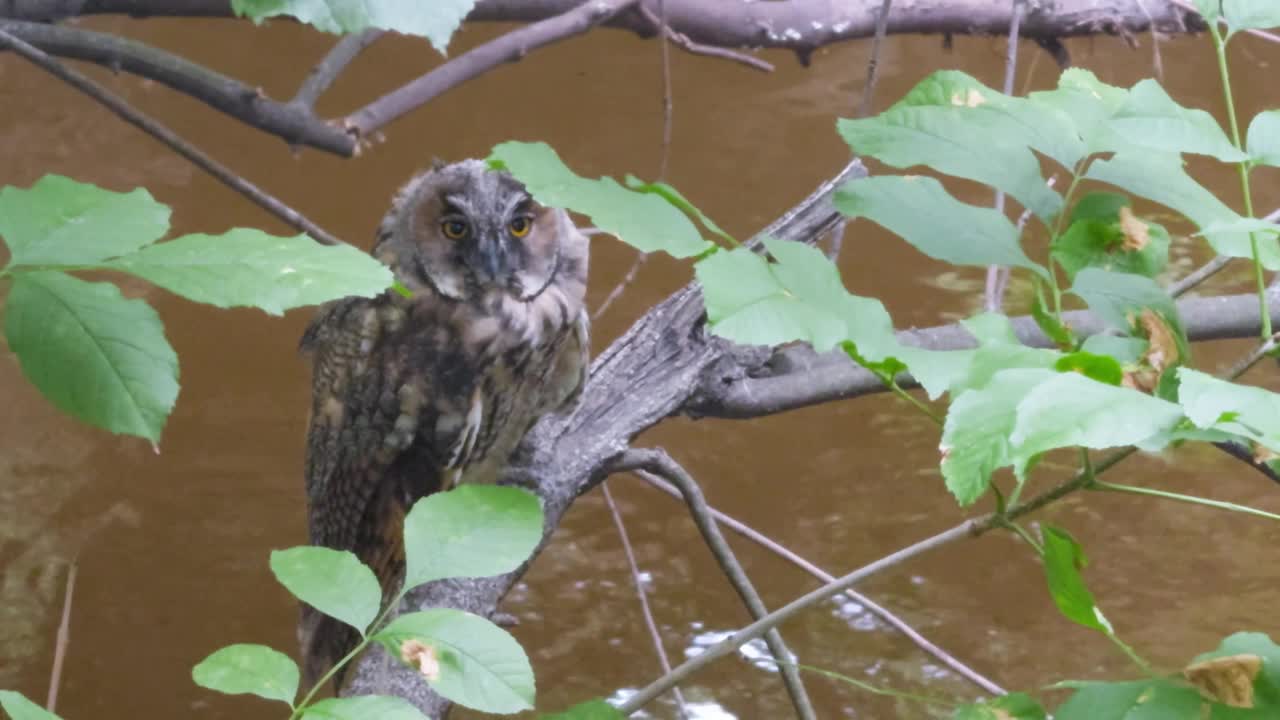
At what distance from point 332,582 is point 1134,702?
0.45 m

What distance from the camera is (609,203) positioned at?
32.9 inches

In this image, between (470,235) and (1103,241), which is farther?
(470,235)

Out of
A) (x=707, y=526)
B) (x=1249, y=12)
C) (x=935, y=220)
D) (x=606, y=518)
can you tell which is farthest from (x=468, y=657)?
(x=606, y=518)

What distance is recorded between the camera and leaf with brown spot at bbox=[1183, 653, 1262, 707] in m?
0.75

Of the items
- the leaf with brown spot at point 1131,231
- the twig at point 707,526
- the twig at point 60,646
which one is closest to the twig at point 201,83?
the twig at point 707,526

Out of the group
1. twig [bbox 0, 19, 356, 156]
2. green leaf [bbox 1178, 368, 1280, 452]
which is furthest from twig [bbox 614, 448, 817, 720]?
green leaf [bbox 1178, 368, 1280, 452]

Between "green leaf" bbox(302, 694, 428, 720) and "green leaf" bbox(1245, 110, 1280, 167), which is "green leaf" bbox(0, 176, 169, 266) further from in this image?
"green leaf" bbox(1245, 110, 1280, 167)

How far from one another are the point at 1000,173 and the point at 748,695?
2.17 meters

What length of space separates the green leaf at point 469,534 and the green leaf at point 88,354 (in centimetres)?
16

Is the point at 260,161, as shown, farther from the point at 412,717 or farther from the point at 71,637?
the point at 412,717

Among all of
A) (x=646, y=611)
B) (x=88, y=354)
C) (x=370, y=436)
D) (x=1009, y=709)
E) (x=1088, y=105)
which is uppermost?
(x=1088, y=105)

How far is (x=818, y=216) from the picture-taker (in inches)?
78.9

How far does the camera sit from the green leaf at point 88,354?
2.48 ft

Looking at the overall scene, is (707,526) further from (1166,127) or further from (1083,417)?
(1083,417)
